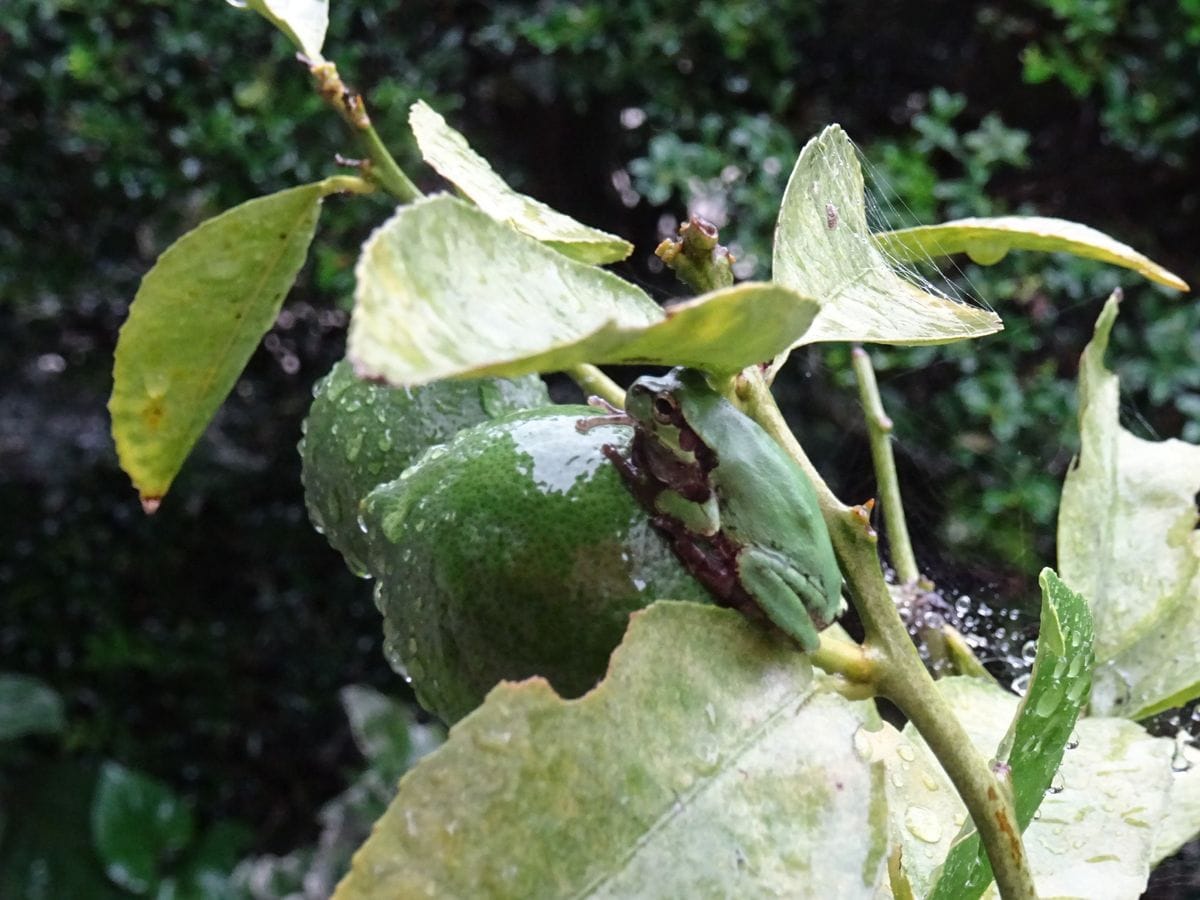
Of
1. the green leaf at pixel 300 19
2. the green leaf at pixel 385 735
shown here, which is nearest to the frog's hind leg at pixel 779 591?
the green leaf at pixel 300 19

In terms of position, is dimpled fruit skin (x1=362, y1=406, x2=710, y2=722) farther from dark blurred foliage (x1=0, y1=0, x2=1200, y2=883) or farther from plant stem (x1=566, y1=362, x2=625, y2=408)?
dark blurred foliage (x1=0, y1=0, x2=1200, y2=883)

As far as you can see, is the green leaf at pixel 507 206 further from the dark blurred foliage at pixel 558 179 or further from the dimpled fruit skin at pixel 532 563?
the dark blurred foliage at pixel 558 179

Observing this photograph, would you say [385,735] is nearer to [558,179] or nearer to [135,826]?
[135,826]

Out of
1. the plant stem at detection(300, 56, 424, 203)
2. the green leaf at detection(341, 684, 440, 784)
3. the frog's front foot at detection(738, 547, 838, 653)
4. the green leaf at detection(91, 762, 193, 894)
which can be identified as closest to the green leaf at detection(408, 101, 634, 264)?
the plant stem at detection(300, 56, 424, 203)

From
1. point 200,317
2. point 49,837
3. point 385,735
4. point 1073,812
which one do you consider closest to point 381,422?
point 200,317

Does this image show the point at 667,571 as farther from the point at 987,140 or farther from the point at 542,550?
the point at 987,140
